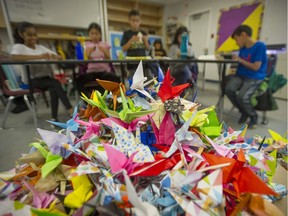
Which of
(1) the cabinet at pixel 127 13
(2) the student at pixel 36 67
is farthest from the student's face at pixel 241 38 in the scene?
(1) the cabinet at pixel 127 13

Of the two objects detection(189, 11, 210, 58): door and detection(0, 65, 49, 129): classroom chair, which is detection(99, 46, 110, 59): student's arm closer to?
detection(0, 65, 49, 129): classroom chair

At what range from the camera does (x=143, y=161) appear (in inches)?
15.5

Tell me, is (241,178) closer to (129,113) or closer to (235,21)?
(129,113)

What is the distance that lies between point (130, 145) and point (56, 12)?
367 centimetres

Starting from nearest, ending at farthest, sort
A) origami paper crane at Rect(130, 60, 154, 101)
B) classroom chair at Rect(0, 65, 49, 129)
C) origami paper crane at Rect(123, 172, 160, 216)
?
origami paper crane at Rect(123, 172, 160, 216), origami paper crane at Rect(130, 60, 154, 101), classroom chair at Rect(0, 65, 49, 129)

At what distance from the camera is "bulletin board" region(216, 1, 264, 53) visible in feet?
10.5

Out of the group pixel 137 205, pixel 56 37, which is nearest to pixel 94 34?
pixel 137 205

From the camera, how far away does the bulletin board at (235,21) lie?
3211mm

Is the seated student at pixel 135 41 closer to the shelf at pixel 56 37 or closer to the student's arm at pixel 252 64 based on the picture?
the student's arm at pixel 252 64

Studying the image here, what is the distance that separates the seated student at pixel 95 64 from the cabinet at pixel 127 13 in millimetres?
2538

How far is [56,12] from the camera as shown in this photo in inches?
125

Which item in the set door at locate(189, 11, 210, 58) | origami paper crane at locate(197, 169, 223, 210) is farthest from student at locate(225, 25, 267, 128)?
door at locate(189, 11, 210, 58)

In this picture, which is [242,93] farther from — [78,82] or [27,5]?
[27,5]

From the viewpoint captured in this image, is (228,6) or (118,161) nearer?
(118,161)
